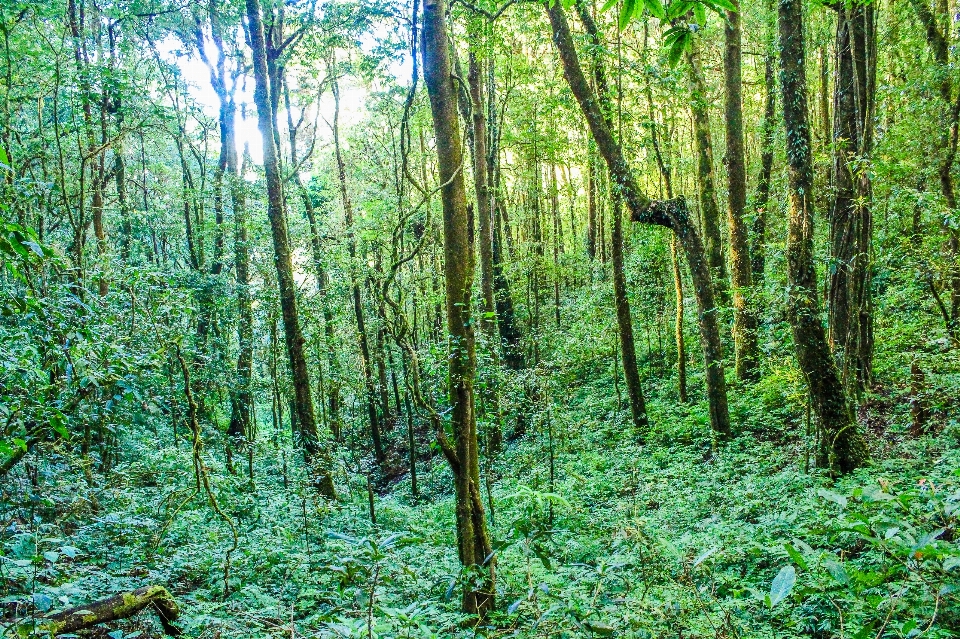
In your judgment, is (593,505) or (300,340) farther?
(300,340)

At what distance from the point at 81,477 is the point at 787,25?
11312 millimetres

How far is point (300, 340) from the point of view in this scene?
10477 mm

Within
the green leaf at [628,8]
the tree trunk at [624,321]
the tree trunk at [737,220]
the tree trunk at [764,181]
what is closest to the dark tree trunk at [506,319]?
the tree trunk at [624,321]

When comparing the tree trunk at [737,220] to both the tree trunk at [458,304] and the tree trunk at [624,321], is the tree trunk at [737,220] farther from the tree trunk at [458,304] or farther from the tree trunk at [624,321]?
the tree trunk at [458,304]

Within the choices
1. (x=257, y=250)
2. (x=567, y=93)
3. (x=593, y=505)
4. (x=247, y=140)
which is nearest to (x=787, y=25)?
(x=567, y=93)

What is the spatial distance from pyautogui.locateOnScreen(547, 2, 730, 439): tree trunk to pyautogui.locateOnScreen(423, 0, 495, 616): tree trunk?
5.40 meters

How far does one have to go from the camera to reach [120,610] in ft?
13.1

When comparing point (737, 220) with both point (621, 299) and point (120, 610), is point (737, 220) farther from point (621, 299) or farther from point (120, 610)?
point (120, 610)

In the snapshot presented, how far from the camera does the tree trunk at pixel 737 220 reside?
37.6 feet

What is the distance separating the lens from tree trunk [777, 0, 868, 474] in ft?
21.0

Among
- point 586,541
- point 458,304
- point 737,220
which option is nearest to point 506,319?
point 737,220

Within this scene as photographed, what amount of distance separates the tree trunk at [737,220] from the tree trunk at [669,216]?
98.6 inches

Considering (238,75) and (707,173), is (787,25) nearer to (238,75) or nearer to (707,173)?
(707,173)

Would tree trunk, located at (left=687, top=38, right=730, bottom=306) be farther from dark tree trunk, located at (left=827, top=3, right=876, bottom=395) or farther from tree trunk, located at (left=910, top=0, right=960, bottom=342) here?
dark tree trunk, located at (left=827, top=3, right=876, bottom=395)
